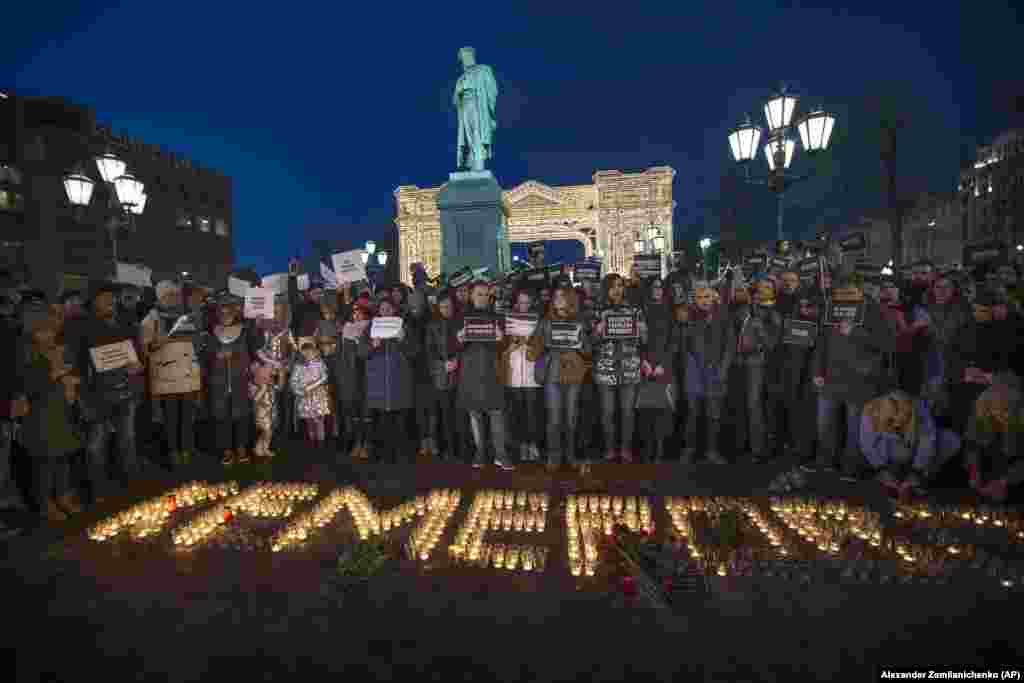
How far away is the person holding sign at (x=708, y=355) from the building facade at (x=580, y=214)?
123 ft

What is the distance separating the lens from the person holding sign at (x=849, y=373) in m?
6.84

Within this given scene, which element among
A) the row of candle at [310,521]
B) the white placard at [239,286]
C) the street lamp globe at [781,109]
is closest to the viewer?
the row of candle at [310,521]

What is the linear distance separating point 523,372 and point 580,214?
1639 inches

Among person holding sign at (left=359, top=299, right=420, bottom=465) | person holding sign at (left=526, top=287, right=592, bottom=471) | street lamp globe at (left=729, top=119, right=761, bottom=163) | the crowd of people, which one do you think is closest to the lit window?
the crowd of people

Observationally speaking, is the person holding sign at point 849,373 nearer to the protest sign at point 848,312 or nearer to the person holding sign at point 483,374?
the protest sign at point 848,312

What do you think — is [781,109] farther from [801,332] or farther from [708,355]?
[708,355]

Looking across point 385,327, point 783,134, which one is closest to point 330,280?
point 385,327

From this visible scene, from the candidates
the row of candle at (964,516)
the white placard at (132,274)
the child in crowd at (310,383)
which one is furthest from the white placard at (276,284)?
the row of candle at (964,516)

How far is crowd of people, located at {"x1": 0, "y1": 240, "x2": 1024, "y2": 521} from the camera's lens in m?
6.30

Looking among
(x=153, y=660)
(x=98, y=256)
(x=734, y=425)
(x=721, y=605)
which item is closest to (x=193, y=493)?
(x=153, y=660)

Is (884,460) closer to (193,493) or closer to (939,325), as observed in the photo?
(939,325)

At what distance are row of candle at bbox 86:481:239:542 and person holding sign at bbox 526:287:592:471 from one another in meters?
4.07

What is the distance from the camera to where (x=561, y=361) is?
7484 millimetres

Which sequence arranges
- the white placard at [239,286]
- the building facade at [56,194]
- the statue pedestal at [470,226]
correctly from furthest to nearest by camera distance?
1. the building facade at [56,194]
2. the statue pedestal at [470,226]
3. the white placard at [239,286]
